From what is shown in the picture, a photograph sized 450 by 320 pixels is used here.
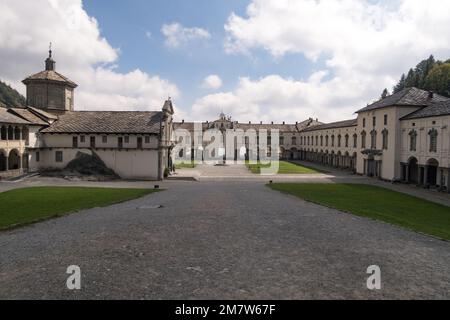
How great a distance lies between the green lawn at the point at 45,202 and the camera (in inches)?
685

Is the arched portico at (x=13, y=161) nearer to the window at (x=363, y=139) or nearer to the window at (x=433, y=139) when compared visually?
the window at (x=363, y=139)

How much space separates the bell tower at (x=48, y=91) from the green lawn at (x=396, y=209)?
35734 millimetres

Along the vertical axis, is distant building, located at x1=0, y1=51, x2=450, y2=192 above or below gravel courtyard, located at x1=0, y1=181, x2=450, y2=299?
above

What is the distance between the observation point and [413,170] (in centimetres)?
3978

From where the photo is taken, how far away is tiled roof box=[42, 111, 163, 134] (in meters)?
42.2

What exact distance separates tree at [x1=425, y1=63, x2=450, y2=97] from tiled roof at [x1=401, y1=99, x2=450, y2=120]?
137ft


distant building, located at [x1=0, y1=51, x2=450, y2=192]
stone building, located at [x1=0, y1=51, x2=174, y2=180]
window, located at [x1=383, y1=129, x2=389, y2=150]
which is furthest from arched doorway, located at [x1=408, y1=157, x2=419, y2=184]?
stone building, located at [x1=0, y1=51, x2=174, y2=180]

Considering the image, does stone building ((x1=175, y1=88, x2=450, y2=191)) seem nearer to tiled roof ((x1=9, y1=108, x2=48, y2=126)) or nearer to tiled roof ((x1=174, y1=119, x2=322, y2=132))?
tiled roof ((x1=174, y1=119, x2=322, y2=132))

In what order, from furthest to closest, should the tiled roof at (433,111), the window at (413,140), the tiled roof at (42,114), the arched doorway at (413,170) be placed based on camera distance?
the tiled roof at (42,114) → the arched doorway at (413,170) → the window at (413,140) → the tiled roof at (433,111)

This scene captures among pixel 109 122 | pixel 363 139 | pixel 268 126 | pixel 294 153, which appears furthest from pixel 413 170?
pixel 268 126

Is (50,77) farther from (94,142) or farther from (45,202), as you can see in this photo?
(45,202)

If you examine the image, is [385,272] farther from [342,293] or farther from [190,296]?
[190,296]

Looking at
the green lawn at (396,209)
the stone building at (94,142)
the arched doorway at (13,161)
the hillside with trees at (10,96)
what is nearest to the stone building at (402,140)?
the green lawn at (396,209)

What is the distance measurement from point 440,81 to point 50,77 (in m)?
76.0
